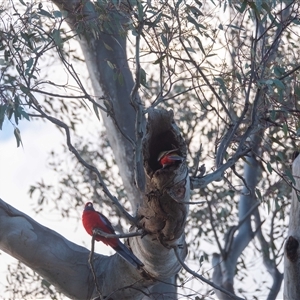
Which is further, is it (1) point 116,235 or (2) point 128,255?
(2) point 128,255

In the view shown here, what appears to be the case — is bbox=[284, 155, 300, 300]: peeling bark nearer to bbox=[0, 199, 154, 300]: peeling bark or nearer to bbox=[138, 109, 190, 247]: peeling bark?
bbox=[0, 199, 154, 300]: peeling bark

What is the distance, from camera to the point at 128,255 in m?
3.75

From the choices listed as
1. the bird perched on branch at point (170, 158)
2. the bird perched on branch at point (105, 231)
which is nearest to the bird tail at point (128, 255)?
the bird perched on branch at point (105, 231)

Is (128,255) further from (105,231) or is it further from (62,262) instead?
(62,262)

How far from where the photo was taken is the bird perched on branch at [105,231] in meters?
3.71

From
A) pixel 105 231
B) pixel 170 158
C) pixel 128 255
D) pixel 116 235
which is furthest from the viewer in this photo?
pixel 105 231

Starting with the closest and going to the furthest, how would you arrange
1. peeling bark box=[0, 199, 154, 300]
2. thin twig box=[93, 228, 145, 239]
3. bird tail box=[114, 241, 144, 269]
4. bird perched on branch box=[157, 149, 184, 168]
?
bird perched on branch box=[157, 149, 184, 168]
thin twig box=[93, 228, 145, 239]
bird tail box=[114, 241, 144, 269]
peeling bark box=[0, 199, 154, 300]

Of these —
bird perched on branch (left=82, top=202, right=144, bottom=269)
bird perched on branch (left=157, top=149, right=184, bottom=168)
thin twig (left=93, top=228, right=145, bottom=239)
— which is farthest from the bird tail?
bird perched on branch (left=157, top=149, right=184, bottom=168)

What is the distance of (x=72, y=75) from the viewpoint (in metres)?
3.79

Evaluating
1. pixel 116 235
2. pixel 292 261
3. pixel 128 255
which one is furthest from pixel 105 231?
pixel 292 261

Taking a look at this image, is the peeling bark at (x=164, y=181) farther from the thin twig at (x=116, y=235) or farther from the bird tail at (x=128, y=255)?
the bird tail at (x=128, y=255)

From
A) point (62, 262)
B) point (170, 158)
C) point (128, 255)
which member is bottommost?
point (62, 262)

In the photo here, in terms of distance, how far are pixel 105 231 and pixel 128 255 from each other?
8.1 inches

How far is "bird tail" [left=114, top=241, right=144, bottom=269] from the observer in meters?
3.69
